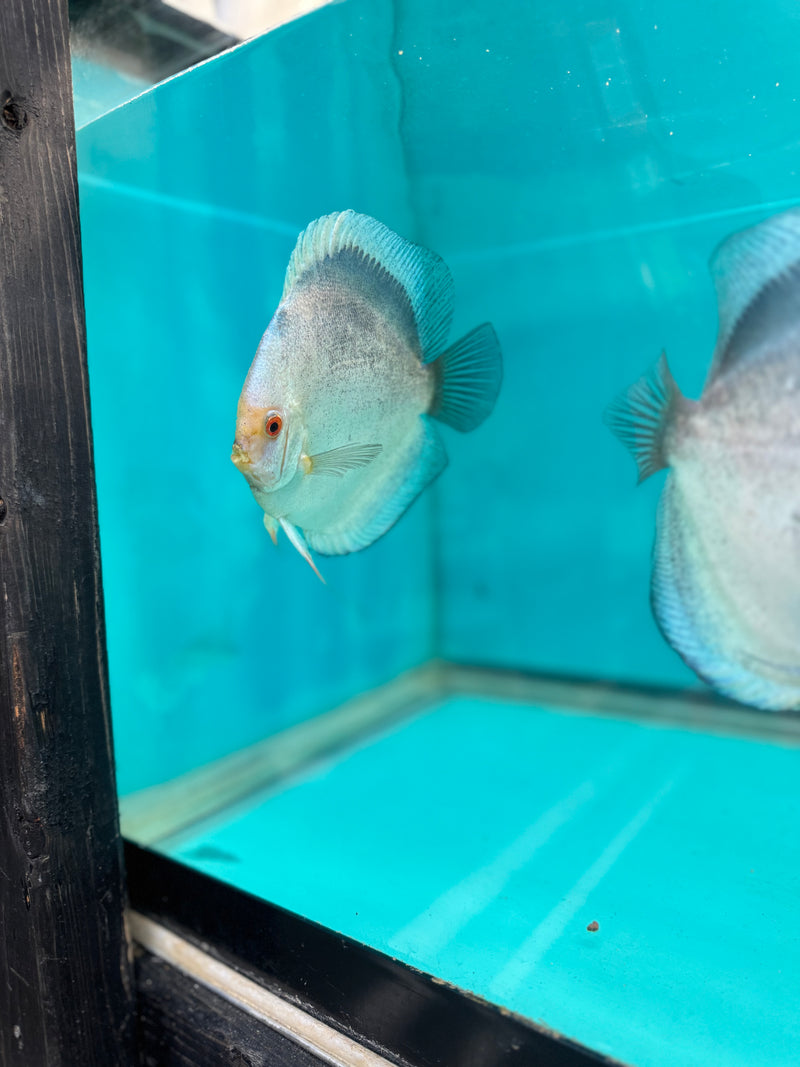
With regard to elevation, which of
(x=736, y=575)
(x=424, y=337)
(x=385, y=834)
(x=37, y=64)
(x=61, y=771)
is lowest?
(x=385, y=834)

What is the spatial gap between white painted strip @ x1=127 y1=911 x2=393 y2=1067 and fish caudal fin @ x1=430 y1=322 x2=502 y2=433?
0.92m

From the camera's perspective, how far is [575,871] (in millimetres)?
1219

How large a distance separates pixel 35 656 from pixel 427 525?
1.51 meters

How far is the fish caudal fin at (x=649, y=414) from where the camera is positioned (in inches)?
30.4

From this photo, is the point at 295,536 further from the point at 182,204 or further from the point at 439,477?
the point at 182,204

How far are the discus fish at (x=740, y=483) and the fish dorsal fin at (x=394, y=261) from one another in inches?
12.5

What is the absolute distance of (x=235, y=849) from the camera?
1368 mm

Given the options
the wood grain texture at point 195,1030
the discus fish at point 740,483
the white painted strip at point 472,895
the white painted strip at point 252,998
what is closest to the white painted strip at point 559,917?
the white painted strip at point 472,895

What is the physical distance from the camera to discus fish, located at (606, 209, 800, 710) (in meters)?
0.68

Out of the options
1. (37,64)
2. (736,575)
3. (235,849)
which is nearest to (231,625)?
(235,849)

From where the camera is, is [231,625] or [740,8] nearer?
[740,8]

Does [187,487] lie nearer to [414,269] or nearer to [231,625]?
[231,625]

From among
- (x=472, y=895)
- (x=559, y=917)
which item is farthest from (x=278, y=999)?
(x=559, y=917)

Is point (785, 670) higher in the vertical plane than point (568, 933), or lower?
higher
